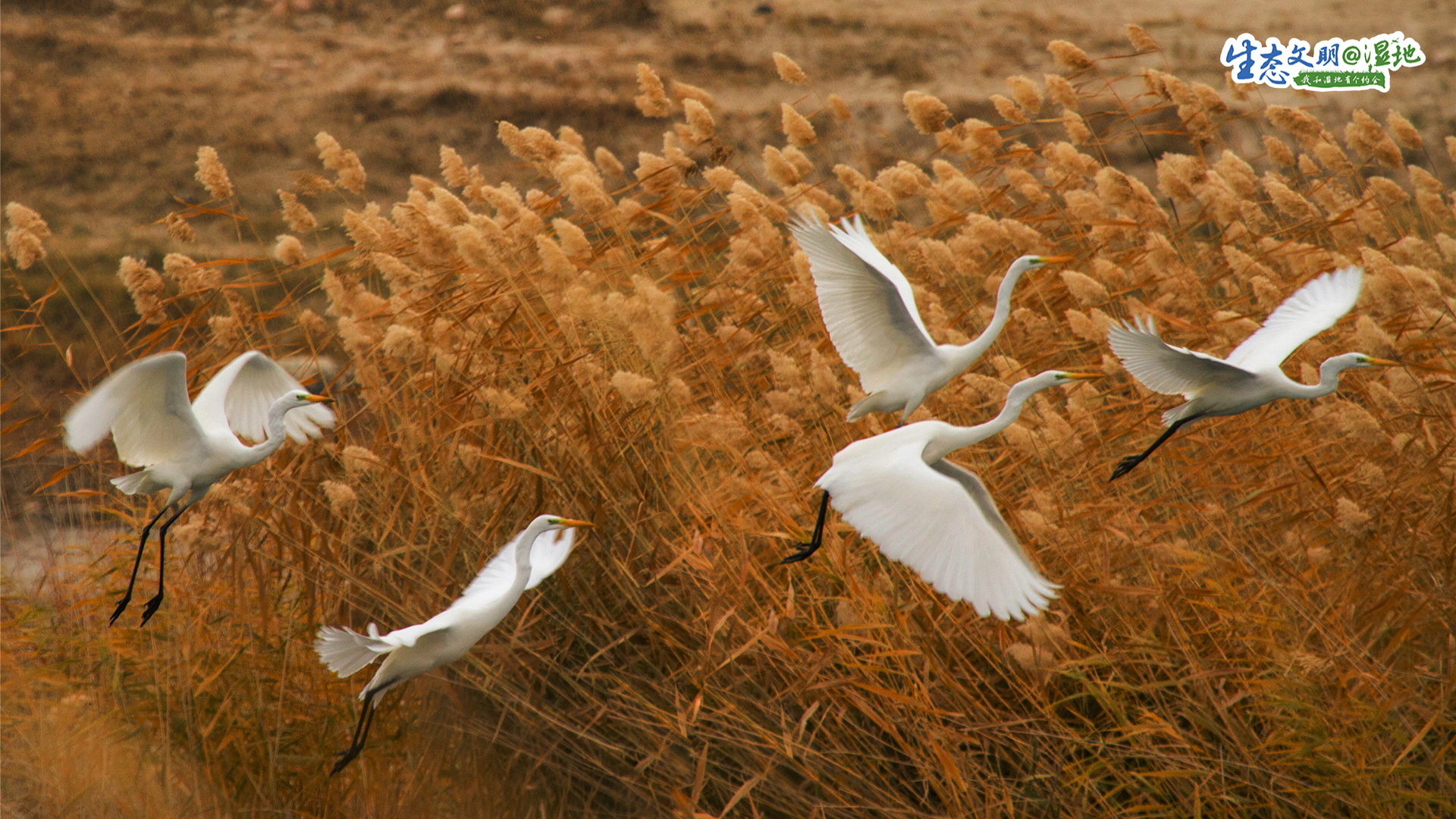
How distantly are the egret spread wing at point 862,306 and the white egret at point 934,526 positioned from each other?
0.28 metres

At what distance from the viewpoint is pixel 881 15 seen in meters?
10.9

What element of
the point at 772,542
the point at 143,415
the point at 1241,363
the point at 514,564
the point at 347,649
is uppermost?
the point at 1241,363

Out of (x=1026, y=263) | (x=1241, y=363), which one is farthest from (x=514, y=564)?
(x=1241, y=363)

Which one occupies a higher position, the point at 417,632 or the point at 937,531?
the point at 937,531

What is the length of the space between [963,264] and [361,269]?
1.60 meters

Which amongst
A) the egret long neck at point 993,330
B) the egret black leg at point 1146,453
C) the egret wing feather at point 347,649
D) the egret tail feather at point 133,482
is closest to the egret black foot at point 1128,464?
the egret black leg at point 1146,453

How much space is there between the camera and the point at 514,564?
7.00ft

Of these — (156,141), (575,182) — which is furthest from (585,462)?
(156,141)

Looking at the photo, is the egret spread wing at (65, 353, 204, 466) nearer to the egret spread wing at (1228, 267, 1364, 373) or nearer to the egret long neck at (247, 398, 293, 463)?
the egret long neck at (247, 398, 293, 463)

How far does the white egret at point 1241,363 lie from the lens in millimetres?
1808

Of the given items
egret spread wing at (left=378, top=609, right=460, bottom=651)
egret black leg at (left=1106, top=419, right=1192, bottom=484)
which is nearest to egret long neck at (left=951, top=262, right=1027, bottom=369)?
egret black leg at (left=1106, top=419, right=1192, bottom=484)

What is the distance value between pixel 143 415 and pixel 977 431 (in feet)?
4.54

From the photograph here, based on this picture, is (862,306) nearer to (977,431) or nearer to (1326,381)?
(977,431)

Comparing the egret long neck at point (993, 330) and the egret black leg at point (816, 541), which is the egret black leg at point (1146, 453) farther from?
the egret black leg at point (816, 541)
